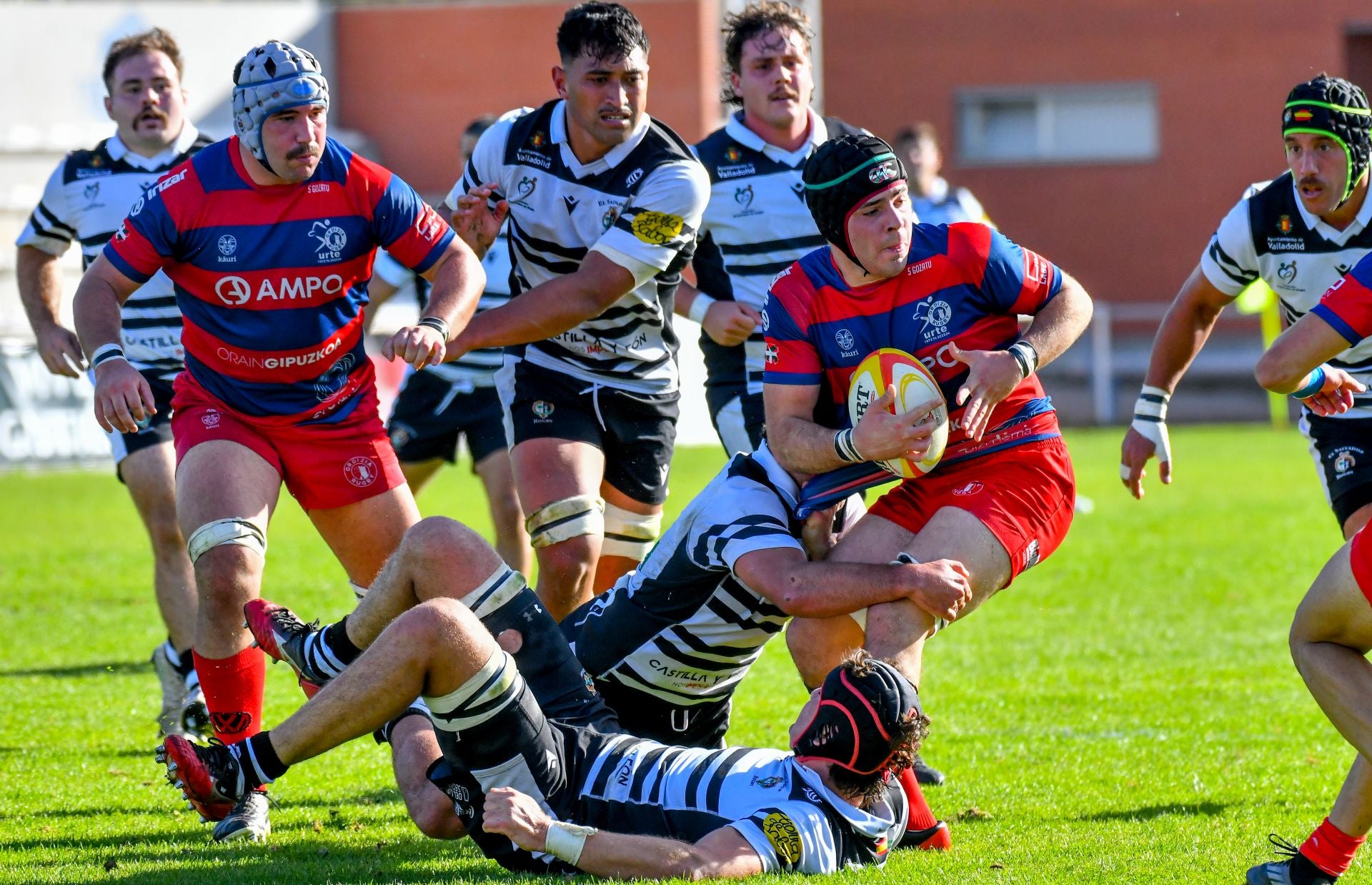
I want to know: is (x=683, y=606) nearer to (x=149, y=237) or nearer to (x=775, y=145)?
(x=149, y=237)

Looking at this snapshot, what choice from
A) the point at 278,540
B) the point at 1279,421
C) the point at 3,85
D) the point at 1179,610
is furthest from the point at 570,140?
the point at 3,85

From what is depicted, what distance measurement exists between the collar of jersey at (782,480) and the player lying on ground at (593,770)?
75cm

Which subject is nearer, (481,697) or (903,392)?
(481,697)

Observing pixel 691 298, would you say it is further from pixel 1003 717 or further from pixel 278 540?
pixel 278 540

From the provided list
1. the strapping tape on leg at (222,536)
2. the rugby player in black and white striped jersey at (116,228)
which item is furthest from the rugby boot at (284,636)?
the rugby player in black and white striped jersey at (116,228)

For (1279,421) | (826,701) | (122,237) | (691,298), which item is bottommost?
(1279,421)

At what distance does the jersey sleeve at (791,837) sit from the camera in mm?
4434

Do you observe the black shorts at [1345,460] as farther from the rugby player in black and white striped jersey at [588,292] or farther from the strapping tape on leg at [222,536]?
the strapping tape on leg at [222,536]

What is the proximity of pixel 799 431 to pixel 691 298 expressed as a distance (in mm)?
2092

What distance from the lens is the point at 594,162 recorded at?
6645 millimetres

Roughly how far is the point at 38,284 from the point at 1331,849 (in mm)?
5766

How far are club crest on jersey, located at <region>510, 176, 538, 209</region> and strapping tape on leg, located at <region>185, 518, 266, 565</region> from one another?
183 cm

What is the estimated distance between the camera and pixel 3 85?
27875 mm

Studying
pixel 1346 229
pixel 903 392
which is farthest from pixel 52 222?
pixel 1346 229
